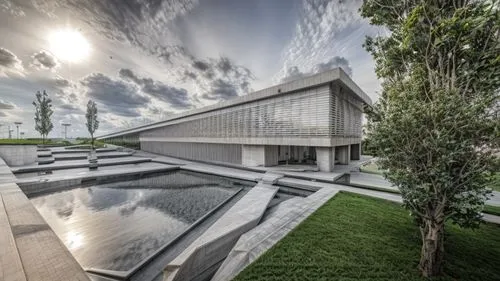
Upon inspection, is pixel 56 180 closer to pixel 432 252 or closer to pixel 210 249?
pixel 210 249

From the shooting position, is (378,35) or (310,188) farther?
(310,188)

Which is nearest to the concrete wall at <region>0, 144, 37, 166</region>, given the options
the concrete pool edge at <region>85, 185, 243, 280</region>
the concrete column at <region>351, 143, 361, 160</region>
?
the concrete pool edge at <region>85, 185, 243, 280</region>

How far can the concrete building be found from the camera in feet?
41.9

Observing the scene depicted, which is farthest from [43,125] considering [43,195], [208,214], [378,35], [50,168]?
[378,35]

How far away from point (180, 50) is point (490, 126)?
61.5ft

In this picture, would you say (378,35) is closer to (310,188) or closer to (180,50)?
(310,188)

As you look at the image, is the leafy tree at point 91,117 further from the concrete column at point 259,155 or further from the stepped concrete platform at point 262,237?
the stepped concrete platform at point 262,237

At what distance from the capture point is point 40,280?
314cm

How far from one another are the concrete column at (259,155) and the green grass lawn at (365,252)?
408 inches

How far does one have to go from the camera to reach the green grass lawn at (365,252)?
3.33m

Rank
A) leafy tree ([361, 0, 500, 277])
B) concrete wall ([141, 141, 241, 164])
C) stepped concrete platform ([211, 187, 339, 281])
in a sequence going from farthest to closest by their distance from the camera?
concrete wall ([141, 141, 241, 164]) < stepped concrete platform ([211, 187, 339, 281]) < leafy tree ([361, 0, 500, 277])

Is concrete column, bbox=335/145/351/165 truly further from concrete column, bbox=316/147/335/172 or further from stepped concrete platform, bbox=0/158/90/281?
stepped concrete platform, bbox=0/158/90/281

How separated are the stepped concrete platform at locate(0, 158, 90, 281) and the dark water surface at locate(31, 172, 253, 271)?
2.23 feet

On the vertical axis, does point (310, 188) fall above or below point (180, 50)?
below
